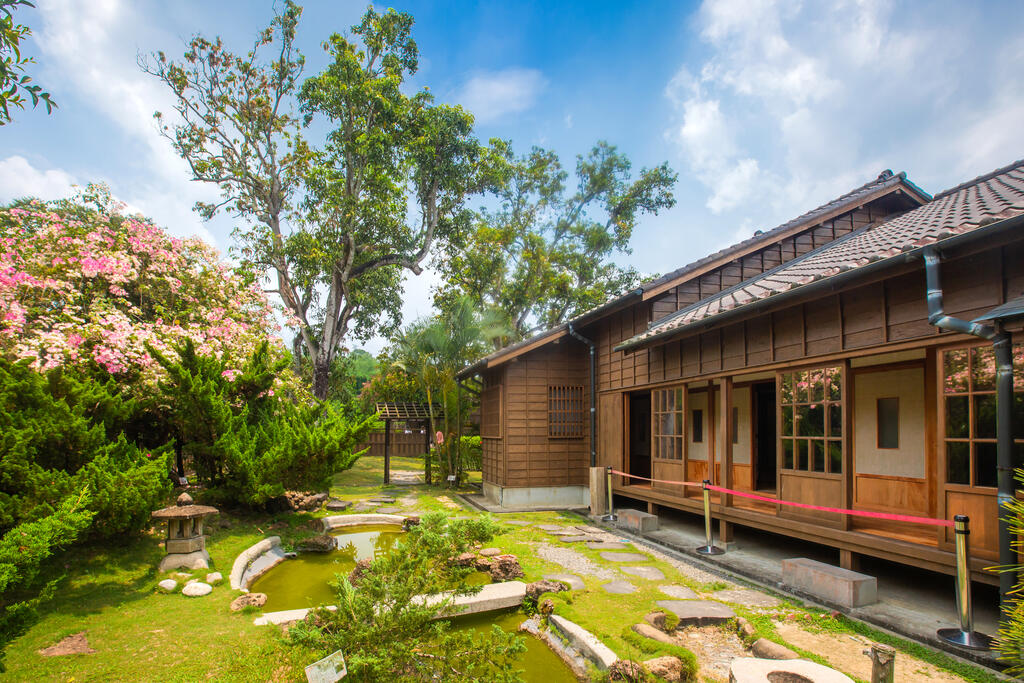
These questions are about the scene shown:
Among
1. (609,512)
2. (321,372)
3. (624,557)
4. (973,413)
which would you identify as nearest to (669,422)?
(609,512)

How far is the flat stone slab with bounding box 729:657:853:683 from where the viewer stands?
3018 mm

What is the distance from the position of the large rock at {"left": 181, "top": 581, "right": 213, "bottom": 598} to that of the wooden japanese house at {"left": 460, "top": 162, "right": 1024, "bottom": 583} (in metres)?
6.38

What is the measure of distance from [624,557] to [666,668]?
3.73 metres

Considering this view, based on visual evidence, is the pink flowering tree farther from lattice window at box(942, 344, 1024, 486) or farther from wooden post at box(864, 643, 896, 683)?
lattice window at box(942, 344, 1024, 486)

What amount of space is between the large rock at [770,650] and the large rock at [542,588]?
2024mm

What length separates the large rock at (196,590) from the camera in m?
5.73

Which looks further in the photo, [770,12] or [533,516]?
[533,516]

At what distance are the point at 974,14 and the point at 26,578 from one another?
12.5 meters

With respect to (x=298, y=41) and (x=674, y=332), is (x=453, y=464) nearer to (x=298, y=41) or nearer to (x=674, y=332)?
(x=674, y=332)

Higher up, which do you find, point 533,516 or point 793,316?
point 793,316

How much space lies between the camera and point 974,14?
7859 millimetres

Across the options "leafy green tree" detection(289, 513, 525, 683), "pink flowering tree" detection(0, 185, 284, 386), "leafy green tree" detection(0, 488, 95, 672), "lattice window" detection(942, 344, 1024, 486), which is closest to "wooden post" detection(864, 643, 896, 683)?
"leafy green tree" detection(289, 513, 525, 683)

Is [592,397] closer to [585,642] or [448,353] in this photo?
[448,353]

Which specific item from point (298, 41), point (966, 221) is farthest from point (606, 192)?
point (966, 221)
